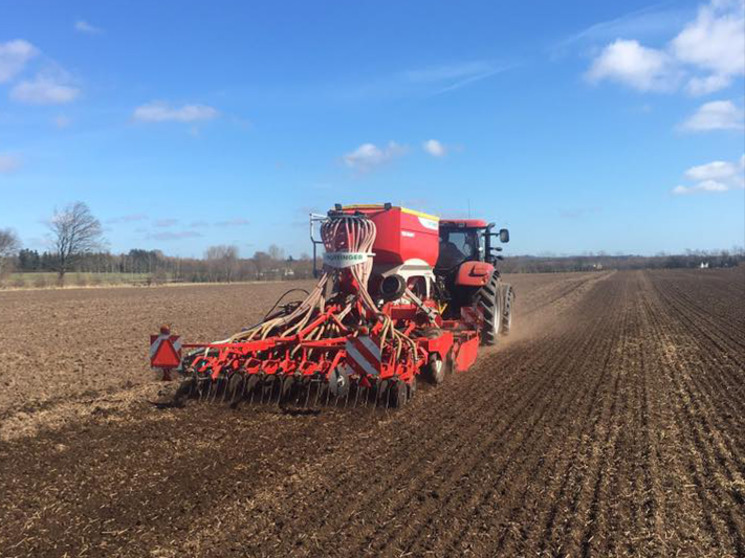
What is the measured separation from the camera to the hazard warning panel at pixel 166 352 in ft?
22.7

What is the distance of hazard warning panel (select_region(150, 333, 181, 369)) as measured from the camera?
691 cm

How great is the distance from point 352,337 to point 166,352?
2173 millimetres

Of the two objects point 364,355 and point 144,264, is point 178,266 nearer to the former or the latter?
point 144,264

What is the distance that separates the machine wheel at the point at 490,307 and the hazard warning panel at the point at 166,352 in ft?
19.7

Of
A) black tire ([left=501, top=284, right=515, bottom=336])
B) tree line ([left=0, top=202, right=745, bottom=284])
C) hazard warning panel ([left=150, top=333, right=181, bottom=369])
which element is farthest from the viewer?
tree line ([left=0, top=202, right=745, bottom=284])

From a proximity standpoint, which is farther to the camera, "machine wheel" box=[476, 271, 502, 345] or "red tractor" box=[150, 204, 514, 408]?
"machine wheel" box=[476, 271, 502, 345]

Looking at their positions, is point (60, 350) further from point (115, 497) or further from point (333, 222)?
point (115, 497)

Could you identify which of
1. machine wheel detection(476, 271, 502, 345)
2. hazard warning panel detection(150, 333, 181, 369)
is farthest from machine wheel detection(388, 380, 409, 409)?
machine wheel detection(476, 271, 502, 345)

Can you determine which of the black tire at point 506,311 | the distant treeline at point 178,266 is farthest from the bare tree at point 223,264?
the black tire at point 506,311

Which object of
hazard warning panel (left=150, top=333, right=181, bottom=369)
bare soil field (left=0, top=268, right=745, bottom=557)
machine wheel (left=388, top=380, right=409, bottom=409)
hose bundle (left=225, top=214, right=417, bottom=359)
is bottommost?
bare soil field (left=0, top=268, right=745, bottom=557)

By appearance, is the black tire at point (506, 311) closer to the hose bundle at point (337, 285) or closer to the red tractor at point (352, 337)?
the red tractor at point (352, 337)

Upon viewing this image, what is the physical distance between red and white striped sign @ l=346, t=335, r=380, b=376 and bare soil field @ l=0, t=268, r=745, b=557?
0.48 m

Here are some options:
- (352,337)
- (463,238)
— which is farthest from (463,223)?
(352,337)

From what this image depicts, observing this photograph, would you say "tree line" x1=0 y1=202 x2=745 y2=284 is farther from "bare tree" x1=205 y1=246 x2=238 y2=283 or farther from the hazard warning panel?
the hazard warning panel
